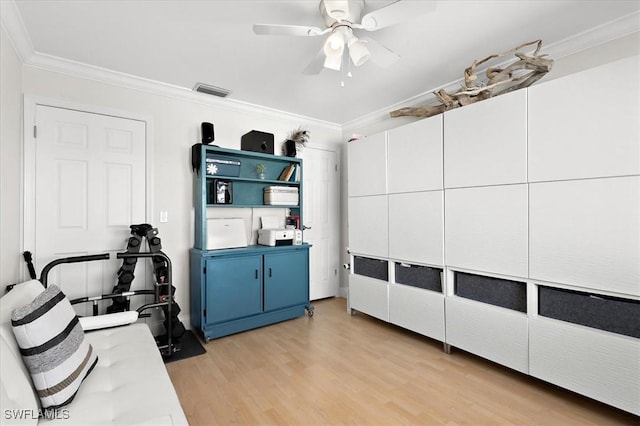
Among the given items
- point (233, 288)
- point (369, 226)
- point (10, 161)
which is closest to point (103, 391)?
point (233, 288)

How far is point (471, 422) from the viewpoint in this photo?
1.80 metres

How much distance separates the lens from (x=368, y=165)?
3465mm

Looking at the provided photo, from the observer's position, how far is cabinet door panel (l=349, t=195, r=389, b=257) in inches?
129

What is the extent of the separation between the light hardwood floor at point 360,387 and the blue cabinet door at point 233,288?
28 centimetres

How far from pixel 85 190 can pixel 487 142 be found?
3508mm

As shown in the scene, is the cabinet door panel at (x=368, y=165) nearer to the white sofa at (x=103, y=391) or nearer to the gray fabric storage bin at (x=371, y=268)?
the gray fabric storage bin at (x=371, y=268)

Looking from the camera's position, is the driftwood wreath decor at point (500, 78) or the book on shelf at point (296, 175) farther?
the book on shelf at point (296, 175)

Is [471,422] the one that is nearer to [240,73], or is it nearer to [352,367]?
[352,367]

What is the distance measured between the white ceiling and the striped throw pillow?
1.87 meters

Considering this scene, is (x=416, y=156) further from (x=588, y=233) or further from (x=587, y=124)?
(x=588, y=233)

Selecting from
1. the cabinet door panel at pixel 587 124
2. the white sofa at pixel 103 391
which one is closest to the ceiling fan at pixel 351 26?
the cabinet door panel at pixel 587 124

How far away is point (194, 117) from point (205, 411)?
110 inches

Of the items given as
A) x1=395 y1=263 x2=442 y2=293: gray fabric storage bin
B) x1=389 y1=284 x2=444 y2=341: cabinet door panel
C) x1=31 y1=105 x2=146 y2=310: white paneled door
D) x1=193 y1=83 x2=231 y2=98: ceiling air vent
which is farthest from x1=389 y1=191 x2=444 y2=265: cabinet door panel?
x1=31 y1=105 x2=146 y2=310: white paneled door

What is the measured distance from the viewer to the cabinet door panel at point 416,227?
2.76 meters
